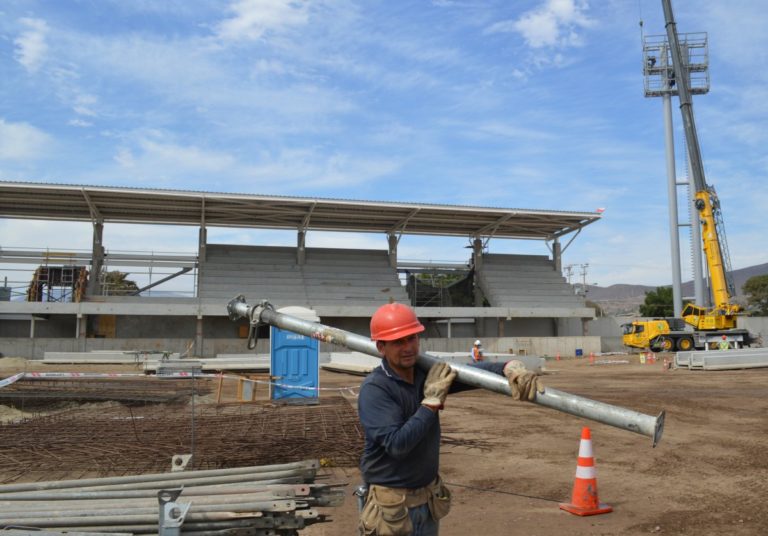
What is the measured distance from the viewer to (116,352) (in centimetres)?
2698

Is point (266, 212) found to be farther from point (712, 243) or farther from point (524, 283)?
point (712, 243)

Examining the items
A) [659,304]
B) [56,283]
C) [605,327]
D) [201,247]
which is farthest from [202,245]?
[659,304]

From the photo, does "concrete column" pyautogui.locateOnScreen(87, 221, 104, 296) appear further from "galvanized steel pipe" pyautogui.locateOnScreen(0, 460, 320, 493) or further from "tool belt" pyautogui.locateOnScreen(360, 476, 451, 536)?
"tool belt" pyautogui.locateOnScreen(360, 476, 451, 536)

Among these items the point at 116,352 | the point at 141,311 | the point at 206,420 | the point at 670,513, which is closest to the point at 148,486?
the point at 670,513

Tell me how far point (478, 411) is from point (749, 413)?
5.18 m

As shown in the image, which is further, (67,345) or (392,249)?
(392,249)

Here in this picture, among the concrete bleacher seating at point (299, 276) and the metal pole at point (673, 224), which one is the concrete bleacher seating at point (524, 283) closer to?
the concrete bleacher seating at point (299, 276)

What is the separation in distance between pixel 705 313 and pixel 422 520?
35.4 m

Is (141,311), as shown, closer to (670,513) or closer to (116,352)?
(116,352)

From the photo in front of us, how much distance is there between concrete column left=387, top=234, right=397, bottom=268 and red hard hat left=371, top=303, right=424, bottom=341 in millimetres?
34326

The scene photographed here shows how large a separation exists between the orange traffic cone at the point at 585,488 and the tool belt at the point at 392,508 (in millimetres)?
3207

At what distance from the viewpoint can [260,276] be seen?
3394 cm

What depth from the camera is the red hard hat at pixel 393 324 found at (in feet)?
8.73

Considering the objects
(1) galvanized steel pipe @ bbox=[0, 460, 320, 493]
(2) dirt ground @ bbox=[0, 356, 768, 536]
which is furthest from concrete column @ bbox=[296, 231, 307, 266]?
(1) galvanized steel pipe @ bbox=[0, 460, 320, 493]
